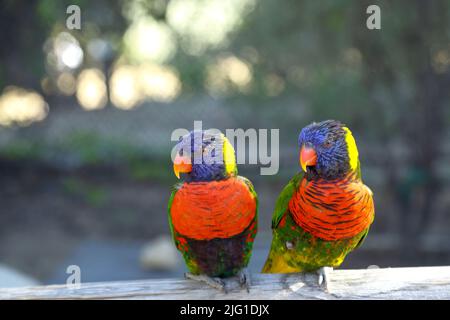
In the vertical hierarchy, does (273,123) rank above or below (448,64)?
below

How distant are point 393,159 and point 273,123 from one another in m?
1.45

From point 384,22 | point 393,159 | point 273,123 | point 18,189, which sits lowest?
point 18,189

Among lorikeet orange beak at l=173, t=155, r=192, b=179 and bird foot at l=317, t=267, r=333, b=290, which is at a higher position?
lorikeet orange beak at l=173, t=155, r=192, b=179

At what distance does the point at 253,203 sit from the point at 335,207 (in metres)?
0.28

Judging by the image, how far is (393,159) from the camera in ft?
14.0

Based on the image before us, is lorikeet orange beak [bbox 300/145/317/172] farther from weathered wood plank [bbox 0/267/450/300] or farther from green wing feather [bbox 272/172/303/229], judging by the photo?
weathered wood plank [bbox 0/267/450/300]

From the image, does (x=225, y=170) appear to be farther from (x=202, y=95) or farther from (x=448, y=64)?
(x=202, y=95)

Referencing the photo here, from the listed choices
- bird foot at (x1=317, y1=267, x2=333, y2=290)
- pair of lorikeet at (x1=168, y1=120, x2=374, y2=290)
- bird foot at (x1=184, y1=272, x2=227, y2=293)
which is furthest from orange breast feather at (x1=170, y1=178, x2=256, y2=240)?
bird foot at (x1=317, y1=267, x2=333, y2=290)

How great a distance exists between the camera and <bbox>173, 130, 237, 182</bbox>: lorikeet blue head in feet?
5.17

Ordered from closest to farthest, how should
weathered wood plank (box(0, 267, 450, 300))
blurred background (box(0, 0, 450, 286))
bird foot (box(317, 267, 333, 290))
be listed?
weathered wood plank (box(0, 267, 450, 300))
bird foot (box(317, 267, 333, 290))
blurred background (box(0, 0, 450, 286))

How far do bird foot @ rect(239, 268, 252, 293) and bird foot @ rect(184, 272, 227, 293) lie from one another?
0.21ft

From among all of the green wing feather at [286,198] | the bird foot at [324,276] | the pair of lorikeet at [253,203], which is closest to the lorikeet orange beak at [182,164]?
the pair of lorikeet at [253,203]
